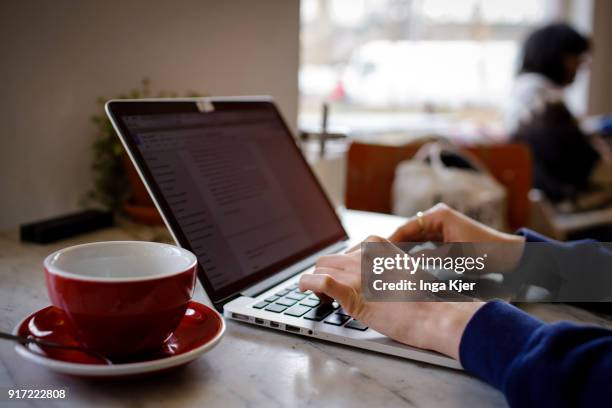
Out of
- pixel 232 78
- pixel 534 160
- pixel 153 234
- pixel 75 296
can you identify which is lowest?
pixel 534 160

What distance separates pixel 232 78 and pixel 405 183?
53cm

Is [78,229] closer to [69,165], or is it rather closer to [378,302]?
[69,165]

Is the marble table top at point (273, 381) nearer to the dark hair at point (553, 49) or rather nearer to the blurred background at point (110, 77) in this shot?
the blurred background at point (110, 77)

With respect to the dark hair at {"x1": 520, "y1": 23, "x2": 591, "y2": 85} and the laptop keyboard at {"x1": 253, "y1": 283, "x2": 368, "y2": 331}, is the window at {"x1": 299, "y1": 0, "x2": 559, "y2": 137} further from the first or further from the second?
the laptop keyboard at {"x1": 253, "y1": 283, "x2": 368, "y2": 331}

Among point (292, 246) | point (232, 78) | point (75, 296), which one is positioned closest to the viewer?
point (75, 296)

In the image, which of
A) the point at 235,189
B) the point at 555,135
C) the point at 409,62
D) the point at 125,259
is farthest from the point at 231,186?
the point at 409,62

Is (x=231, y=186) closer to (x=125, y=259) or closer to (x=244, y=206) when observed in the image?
(x=244, y=206)

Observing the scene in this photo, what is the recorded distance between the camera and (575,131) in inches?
99.3

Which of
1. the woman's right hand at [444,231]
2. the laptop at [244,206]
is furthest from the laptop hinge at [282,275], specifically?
the woman's right hand at [444,231]

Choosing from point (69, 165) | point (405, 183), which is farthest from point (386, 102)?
point (69, 165)

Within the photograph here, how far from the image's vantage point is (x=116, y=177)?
1104 millimetres

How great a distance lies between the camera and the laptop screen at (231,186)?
675 millimetres

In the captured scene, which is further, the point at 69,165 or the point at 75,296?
the point at 69,165

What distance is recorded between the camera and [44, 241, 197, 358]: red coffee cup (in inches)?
17.8
